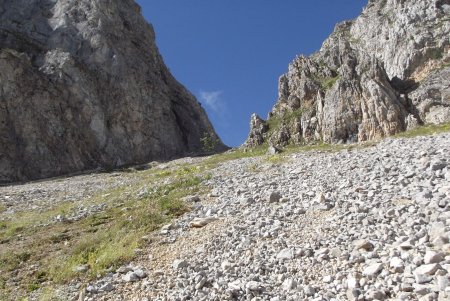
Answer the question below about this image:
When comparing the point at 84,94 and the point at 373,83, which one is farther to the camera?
the point at 84,94

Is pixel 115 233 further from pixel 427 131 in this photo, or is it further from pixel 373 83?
pixel 373 83

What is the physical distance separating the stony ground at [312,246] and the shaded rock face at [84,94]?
76642 millimetres

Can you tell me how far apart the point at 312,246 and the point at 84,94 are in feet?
324

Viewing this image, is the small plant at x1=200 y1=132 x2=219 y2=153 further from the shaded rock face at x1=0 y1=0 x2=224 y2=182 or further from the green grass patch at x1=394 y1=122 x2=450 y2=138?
the green grass patch at x1=394 y1=122 x2=450 y2=138

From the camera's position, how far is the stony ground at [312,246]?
410 inches

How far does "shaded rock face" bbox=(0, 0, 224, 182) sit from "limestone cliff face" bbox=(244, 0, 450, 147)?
39.6 metres

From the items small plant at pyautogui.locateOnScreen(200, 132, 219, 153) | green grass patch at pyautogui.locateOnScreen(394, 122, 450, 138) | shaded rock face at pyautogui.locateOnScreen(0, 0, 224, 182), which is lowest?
green grass patch at pyautogui.locateOnScreen(394, 122, 450, 138)

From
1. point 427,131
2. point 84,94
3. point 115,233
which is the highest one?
point 84,94

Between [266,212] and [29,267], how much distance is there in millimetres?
9554

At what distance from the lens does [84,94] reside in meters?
104

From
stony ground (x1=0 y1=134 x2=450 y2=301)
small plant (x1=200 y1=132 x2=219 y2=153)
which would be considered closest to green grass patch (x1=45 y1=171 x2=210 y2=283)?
stony ground (x1=0 y1=134 x2=450 y2=301)

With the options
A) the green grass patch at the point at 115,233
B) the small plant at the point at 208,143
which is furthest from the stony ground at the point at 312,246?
the small plant at the point at 208,143

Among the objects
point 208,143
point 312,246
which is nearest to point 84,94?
point 208,143

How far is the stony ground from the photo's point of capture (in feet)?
34.2
